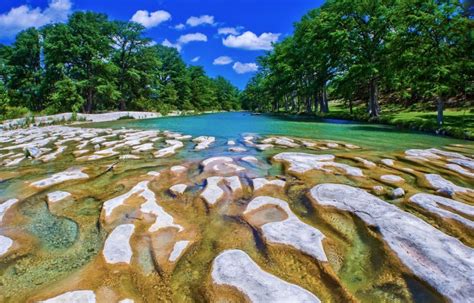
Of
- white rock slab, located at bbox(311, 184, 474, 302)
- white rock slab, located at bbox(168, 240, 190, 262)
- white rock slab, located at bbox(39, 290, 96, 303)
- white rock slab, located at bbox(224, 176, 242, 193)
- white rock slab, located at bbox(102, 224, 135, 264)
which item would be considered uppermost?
white rock slab, located at bbox(224, 176, 242, 193)

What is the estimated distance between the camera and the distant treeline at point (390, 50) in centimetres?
1453

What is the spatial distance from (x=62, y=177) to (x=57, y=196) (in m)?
1.06

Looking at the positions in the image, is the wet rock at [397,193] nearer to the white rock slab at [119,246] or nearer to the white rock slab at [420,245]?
the white rock slab at [420,245]

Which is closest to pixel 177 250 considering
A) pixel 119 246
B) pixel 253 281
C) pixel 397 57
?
pixel 119 246

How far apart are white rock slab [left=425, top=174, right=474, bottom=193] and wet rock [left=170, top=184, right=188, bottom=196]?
4408mm

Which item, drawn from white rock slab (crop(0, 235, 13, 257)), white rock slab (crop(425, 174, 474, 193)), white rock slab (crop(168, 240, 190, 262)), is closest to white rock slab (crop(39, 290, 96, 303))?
white rock slab (crop(168, 240, 190, 262))

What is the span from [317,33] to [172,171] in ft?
90.4

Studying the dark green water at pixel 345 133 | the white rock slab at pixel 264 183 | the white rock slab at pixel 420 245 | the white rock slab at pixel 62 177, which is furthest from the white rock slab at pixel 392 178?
the white rock slab at pixel 62 177

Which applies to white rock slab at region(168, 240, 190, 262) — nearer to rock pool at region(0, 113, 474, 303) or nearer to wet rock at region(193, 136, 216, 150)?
rock pool at region(0, 113, 474, 303)

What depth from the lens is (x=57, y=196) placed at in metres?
4.26

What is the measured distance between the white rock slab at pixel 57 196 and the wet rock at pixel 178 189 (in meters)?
1.75

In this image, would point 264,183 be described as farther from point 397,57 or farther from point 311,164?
point 397,57

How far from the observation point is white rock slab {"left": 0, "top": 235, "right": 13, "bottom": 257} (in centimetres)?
282

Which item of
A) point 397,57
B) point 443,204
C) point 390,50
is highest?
point 390,50
